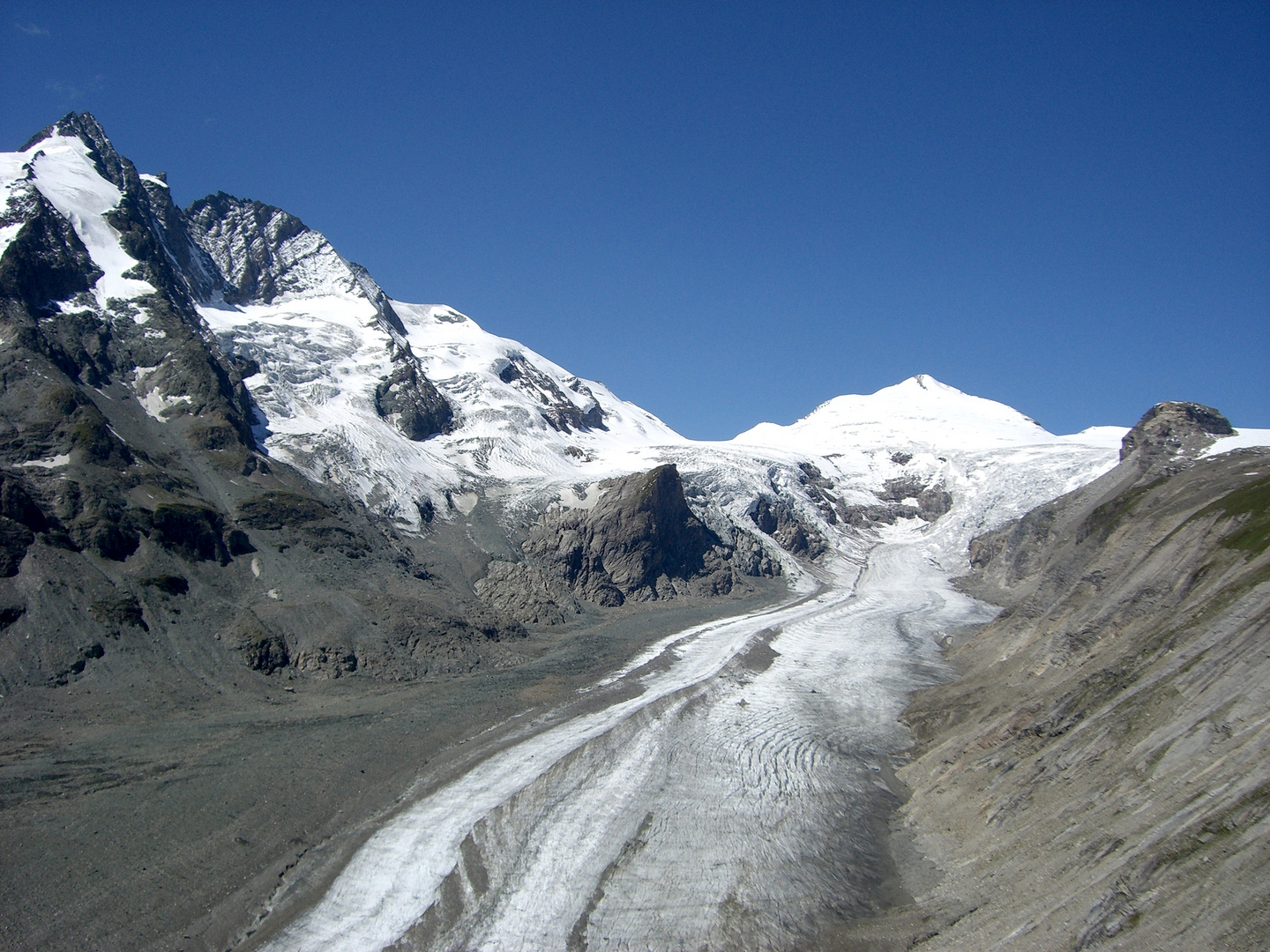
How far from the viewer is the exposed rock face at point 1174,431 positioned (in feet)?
228

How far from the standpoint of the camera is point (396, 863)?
73.5ft

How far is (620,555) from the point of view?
264ft

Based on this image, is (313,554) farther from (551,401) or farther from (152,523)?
(551,401)

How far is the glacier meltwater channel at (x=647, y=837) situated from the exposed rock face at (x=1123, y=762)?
9.28 ft

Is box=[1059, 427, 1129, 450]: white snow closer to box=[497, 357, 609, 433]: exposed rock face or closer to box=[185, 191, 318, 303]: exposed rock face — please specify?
box=[497, 357, 609, 433]: exposed rock face

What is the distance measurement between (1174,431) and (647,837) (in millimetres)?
73109

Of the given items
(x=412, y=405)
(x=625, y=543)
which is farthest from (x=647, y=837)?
(x=412, y=405)

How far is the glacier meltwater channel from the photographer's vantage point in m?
19.5

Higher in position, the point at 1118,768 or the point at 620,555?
the point at 620,555

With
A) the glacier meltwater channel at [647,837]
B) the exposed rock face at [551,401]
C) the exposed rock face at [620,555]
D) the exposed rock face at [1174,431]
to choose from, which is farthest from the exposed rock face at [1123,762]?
the exposed rock face at [551,401]

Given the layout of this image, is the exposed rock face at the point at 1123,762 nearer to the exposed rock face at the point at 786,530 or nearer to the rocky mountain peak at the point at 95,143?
the exposed rock face at the point at 786,530

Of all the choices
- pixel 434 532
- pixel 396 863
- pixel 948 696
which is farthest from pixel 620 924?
pixel 434 532

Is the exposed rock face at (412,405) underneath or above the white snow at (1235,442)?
above

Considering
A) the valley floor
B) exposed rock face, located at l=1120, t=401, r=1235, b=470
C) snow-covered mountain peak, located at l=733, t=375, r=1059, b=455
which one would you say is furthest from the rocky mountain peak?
exposed rock face, located at l=1120, t=401, r=1235, b=470
